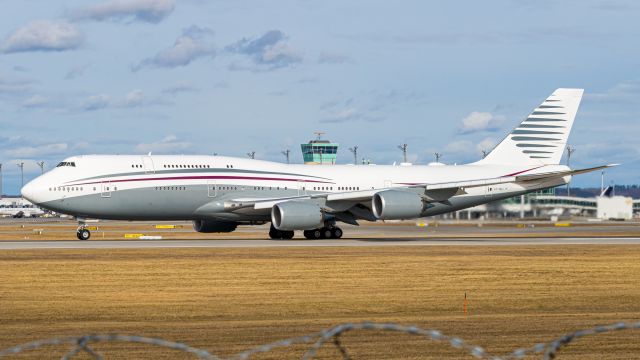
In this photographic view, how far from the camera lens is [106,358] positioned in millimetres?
15273

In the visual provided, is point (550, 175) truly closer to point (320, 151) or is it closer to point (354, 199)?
point (354, 199)

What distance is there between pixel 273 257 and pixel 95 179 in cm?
1637

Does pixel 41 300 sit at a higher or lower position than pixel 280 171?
lower

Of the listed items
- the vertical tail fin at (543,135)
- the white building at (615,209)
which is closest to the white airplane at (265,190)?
the vertical tail fin at (543,135)

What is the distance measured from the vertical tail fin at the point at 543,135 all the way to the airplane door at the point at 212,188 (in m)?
19.2

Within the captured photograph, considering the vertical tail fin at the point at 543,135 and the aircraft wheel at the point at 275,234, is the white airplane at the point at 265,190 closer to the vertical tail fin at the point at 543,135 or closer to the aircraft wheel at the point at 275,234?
the aircraft wheel at the point at 275,234

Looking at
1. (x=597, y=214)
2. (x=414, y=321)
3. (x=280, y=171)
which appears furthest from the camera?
(x=597, y=214)

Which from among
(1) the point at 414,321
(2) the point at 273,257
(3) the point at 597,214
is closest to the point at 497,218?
(3) the point at 597,214

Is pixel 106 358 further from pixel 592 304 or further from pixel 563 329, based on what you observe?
pixel 592 304

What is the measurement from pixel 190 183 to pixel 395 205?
451 inches

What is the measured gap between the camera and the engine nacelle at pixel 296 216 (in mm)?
50219

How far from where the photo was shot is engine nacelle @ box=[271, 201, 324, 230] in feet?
165

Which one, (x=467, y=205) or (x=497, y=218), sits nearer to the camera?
(x=467, y=205)

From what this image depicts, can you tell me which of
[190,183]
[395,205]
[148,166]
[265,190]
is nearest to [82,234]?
[148,166]
